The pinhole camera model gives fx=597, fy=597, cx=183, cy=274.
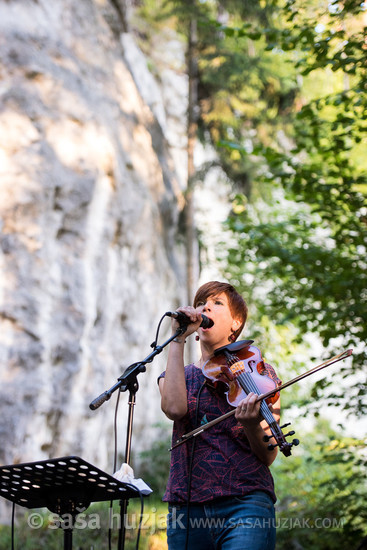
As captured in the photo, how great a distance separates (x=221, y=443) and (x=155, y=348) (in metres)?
0.52

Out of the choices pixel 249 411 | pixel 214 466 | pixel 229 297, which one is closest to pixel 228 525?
pixel 214 466

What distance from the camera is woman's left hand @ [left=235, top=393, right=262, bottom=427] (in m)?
2.30

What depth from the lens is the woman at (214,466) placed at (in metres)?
2.32

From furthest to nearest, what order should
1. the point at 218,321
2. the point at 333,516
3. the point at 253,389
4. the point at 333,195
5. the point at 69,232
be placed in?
the point at 69,232, the point at 333,516, the point at 333,195, the point at 218,321, the point at 253,389

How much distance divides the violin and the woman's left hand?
0.12 feet

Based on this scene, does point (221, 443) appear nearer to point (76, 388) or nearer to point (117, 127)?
point (76, 388)

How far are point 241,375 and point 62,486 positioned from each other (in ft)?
2.84

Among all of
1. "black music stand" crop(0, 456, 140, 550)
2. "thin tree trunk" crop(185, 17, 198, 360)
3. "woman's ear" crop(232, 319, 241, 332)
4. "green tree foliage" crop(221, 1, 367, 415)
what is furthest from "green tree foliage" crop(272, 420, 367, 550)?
"thin tree trunk" crop(185, 17, 198, 360)

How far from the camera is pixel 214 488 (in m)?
2.38

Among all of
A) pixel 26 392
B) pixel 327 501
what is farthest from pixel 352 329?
pixel 26 392

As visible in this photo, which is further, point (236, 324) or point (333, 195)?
point (333, 195)

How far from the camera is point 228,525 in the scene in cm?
232

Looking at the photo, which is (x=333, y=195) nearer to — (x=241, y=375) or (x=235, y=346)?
(x=235, y=346)

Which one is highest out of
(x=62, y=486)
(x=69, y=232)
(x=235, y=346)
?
(x=69, y=232)
